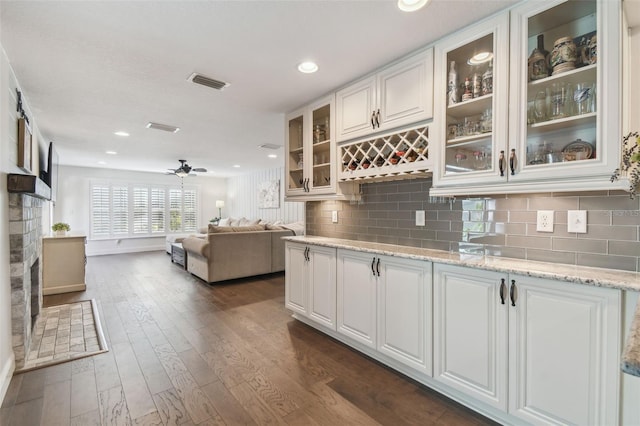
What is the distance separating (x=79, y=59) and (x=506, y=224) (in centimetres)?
335

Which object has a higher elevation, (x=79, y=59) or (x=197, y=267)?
(x=79, y=59)

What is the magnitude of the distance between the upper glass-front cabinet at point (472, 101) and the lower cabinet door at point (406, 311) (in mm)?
670

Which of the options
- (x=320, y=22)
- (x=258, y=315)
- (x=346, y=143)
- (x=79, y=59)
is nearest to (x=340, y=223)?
(x=346, y=143)

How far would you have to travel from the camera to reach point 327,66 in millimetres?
2377

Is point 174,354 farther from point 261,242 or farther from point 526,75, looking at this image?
point 526,75

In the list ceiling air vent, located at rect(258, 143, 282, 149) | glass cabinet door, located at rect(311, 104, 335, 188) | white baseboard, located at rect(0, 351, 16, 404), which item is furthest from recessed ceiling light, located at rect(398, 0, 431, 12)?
ceiling air vent, located at rect(258, 143, 282, 149)

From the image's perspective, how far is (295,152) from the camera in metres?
3.40

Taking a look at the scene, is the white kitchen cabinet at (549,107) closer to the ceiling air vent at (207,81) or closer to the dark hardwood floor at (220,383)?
the dark hardwood floor at (220,383)

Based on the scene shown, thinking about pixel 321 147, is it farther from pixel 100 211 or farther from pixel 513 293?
pixel 100 211

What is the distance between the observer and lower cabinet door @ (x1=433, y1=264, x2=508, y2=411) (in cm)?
162

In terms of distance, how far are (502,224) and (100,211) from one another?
30.9 feet

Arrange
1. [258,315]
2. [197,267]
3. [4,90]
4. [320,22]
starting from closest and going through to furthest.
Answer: [320,22] → [4,90] → [258,315] → [197,267]

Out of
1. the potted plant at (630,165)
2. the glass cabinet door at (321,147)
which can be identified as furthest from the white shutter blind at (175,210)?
the potted plant at (630,165)

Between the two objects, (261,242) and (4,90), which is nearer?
(4,90)
